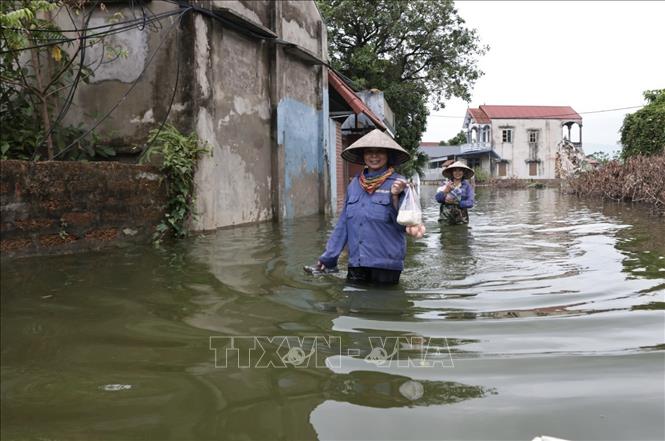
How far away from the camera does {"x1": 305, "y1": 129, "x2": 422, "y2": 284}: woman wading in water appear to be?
15.3 feet

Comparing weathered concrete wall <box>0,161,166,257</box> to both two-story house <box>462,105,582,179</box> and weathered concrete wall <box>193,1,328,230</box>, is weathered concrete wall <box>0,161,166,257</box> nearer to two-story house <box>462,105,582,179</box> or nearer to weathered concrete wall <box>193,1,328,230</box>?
weathered concrete wall <box>193,1,328,230</box>

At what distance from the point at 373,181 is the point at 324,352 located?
79.3 inches

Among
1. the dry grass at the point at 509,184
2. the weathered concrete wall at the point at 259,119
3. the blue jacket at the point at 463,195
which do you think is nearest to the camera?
the weathered concrete wall at the point at 259,119

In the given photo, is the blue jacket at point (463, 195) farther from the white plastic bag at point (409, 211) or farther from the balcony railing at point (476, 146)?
the balcony railing at point (476, 146)

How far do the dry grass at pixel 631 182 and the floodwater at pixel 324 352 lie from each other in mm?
9538

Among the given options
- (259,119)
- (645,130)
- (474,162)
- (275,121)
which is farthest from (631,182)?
(474,162)

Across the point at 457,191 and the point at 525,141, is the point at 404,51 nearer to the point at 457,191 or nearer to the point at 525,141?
the point at 457,191

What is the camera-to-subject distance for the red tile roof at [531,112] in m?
49.8

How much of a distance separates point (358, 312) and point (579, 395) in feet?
6.01

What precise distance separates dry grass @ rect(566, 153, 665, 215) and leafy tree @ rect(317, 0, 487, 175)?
733 centimetres

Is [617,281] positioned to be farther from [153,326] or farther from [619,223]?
[619,223]

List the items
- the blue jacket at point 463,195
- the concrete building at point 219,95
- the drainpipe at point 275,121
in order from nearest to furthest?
the concrete building at point 219,95 → the blue jacket at point 463,195 → the drainpipe at point 275,121

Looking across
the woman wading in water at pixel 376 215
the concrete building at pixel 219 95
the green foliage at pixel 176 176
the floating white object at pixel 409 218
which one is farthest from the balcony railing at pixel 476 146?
the floating white object at pixel 409 218

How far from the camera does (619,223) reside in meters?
10.2
